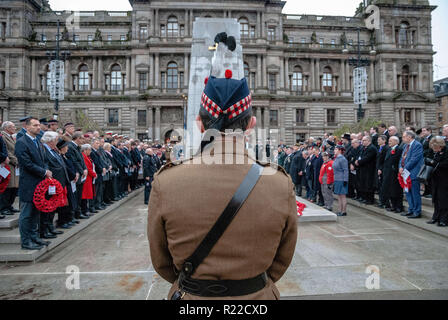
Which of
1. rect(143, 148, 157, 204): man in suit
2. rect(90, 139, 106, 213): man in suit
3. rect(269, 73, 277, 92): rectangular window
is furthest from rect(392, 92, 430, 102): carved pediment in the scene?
rect(90, 139, 106, 213): man in suit

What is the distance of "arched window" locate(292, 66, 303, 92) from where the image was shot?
1835 inches

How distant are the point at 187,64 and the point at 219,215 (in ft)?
145

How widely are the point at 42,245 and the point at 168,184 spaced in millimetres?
5282

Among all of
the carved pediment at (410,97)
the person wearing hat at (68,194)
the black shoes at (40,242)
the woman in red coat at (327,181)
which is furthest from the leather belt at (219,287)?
the carved pediment at (410,97)

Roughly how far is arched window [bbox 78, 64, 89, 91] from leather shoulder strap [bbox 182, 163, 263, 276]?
160ft

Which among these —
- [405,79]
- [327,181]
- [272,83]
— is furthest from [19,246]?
[405,79]

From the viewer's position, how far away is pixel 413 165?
25.5 feet

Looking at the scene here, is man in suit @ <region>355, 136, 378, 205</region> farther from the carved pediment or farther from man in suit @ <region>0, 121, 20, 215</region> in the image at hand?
the carved pediment

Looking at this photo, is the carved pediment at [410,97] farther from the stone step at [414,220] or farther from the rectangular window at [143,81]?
the stone step at [414,220]

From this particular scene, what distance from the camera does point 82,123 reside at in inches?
1032

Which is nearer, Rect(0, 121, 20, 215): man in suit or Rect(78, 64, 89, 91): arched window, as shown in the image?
Rect(0, 121, 20, 215): man in suit

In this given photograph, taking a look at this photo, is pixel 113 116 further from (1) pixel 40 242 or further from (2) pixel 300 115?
(1) pixel 40 242

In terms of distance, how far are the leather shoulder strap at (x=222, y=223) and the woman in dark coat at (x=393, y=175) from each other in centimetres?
855

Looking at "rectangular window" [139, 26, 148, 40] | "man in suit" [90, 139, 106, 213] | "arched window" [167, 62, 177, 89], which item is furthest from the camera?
"arched window" [167, 62, 177, 89]
